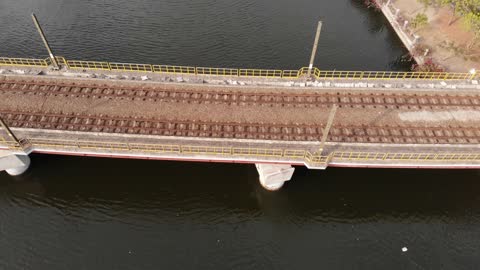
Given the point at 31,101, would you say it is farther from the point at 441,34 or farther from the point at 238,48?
the point at 441,34

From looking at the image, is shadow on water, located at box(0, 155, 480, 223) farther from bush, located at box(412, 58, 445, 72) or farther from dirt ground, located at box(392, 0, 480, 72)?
dirt ground, located at box(392, 0, 480, 72)

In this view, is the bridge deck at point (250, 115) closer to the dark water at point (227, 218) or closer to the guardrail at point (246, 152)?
the guardrail at point (246, 152)

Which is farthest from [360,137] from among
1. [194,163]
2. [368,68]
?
[368,68]

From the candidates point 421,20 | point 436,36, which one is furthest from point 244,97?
point 436,36

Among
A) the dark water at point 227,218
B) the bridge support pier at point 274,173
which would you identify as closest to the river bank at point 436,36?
the dark water at point 227,218

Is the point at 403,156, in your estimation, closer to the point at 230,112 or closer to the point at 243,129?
the point at 243,129
